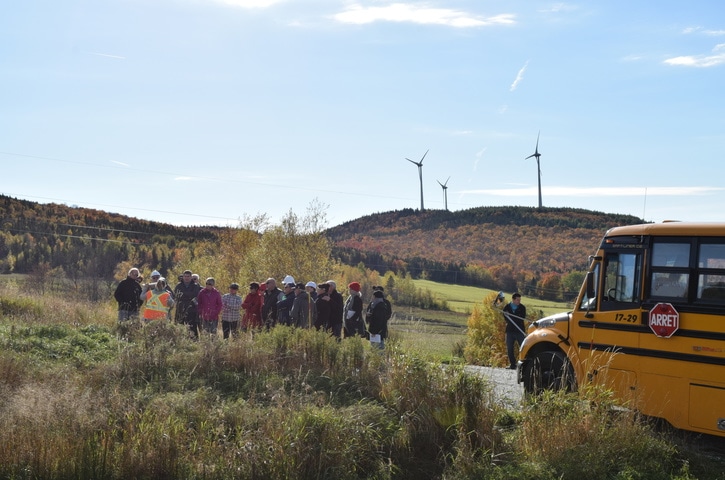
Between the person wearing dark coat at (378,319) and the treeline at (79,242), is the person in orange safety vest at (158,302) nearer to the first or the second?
the person wearing dark coat at (378,319)

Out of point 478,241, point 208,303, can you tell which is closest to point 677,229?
point 208,303

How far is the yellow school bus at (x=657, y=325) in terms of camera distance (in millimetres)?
9719

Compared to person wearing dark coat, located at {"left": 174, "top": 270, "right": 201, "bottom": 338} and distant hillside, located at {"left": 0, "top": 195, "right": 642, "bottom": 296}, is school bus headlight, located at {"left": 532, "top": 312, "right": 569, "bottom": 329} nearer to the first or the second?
person wearing dark coat, located at {"left": 174, "top": 270, "right": 201, "bottom": 338}

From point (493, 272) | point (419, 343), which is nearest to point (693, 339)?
point (419, 343)

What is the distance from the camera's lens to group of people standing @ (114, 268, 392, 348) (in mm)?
15863

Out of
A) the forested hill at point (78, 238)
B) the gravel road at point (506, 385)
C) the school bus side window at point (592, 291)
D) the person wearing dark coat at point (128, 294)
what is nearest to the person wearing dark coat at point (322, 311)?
the gravel road at point (506, 385)

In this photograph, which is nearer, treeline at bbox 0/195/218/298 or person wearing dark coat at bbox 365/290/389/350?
person wearing dark coat at bbox 365/290/389/350

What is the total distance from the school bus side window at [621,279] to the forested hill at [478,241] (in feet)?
295

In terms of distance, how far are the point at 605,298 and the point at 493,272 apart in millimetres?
98451

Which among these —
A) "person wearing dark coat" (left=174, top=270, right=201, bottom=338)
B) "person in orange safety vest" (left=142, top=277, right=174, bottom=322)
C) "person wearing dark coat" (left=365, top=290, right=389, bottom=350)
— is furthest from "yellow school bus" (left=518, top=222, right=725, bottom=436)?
"person in orange safety vest" (left=142, top=277, right=174, bottom=322)

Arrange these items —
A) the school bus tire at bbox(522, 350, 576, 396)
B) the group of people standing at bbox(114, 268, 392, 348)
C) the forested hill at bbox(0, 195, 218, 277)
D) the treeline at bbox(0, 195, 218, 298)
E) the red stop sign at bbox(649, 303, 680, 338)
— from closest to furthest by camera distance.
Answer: the red stop sign at bbox(649, 303, 680, 338)
the school bus tire at bbox(522, 350, 576, 396)
the group of people standing at bbox(114, 268, 392, 348)
the treeline at bbox(0, 195, 218, 298)
the forested hill at bbox(0, 195, 218, 277)

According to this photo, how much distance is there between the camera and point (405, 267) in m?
114

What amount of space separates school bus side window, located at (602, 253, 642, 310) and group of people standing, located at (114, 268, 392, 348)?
5.58m

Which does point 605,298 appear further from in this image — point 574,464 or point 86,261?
point 86,261
